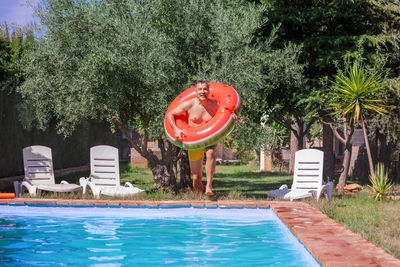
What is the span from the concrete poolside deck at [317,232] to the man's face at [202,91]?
7.28 ft

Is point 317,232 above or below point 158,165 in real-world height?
below

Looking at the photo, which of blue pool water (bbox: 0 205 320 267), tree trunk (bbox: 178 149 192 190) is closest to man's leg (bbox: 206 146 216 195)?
blue pool water (bbox: 0 205 320 267)

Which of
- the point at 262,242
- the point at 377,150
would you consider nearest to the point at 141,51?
the point at 262,242

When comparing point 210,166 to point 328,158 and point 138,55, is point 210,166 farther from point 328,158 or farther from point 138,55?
point 328,158

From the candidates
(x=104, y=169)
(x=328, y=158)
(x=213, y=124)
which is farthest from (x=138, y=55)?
(x=328, y=158)

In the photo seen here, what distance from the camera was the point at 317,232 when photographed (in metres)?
6.43

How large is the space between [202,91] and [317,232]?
338 cm

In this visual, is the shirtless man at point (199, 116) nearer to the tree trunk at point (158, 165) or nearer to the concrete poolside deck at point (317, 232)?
the concrete poolside deck at point (317, 232)

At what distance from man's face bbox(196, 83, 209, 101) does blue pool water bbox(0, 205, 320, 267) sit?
7.54 feet

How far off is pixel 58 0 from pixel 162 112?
3.77 meters

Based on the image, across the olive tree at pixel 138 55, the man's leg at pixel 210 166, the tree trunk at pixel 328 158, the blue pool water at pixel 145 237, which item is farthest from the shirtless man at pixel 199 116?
the tree trunk at pixel 328 158

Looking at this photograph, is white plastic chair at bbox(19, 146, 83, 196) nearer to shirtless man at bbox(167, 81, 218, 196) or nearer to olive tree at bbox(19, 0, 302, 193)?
olive tree at bbox(19, 0, 302, 193)

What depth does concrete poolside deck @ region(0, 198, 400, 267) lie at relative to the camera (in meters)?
4.84

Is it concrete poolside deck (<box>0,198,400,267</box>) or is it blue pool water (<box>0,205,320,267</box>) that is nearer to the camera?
concrete poolside deck (<box>0,198,400,267</box>)
